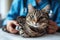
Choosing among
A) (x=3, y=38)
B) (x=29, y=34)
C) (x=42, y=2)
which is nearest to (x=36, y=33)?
(x=29, y=34)

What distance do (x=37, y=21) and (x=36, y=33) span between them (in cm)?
5

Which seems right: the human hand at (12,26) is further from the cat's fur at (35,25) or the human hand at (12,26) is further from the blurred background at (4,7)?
the blurred background at (4,7)

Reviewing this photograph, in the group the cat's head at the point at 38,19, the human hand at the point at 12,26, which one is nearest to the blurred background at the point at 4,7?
the human hand at the point at 12,26

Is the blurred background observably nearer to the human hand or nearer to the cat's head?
the human hand

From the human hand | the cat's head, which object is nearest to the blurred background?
the human hand

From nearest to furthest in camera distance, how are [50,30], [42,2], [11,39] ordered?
[11,39] < [50,30] < [42,2]

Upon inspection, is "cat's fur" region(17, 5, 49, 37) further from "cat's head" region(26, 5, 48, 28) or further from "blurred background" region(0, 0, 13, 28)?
"blurred background" region(0, 0, 13, 28)

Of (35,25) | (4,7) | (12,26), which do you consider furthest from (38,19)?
(4,7)

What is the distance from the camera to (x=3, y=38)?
0.57 meters

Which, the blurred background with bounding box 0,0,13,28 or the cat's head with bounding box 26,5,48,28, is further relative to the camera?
the blurred background with bounding box 0,0,13,28

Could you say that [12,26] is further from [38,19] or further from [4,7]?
[4,7]

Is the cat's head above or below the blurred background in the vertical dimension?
below

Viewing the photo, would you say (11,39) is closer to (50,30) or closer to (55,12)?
(50,30)

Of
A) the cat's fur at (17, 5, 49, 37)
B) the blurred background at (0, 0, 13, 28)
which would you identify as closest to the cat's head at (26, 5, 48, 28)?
the cat's fur at (17, 5, 49, 37)
